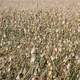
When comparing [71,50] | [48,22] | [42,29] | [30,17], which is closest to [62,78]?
[71,50]

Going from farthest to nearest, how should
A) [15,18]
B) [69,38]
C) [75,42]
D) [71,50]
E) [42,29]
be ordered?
[15,18]
[42,29]
[69,38]
[75,42]
[71,50]

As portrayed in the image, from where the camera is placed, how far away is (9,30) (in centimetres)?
959

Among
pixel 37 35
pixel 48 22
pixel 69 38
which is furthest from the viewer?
pixel 48 22

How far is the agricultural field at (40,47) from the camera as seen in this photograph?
592 cm

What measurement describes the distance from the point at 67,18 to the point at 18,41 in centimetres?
302

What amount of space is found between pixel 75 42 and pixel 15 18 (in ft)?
14.0

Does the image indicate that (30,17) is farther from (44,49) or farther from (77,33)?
(44,49)

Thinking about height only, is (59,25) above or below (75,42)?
above

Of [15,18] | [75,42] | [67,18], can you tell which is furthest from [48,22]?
[75,42]

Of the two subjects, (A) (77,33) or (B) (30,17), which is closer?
(A) (77,33)

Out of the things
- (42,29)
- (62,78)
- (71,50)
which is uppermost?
(42,29)

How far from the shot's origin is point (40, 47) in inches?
291

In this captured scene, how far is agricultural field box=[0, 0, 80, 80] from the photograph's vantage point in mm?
5925

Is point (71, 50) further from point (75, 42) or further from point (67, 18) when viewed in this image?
point (67, 18)
